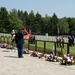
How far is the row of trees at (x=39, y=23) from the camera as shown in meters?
118

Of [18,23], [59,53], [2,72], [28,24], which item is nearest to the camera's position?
[2,72]

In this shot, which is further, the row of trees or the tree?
the tree

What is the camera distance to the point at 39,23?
13538cm

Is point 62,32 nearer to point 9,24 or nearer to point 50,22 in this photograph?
point 50,22

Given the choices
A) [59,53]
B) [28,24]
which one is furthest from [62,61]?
[28,24]

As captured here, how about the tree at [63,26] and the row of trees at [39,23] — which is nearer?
the row of trees at [39,23]

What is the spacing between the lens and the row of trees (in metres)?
118

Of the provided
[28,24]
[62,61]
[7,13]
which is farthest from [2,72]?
[28,24]

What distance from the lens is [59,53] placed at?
20.6 m

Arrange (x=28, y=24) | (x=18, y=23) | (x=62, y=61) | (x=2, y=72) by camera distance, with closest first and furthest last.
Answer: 1. (x=2, y=72)
2. (x=62, y=61)
3. (x=18, y=23)
4. (x=28, y=24)

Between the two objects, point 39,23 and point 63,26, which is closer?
point 63,26

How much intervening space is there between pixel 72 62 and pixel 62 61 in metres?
0.49

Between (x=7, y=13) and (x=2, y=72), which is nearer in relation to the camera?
(x=2, y=72)

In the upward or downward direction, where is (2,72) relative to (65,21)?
downward
